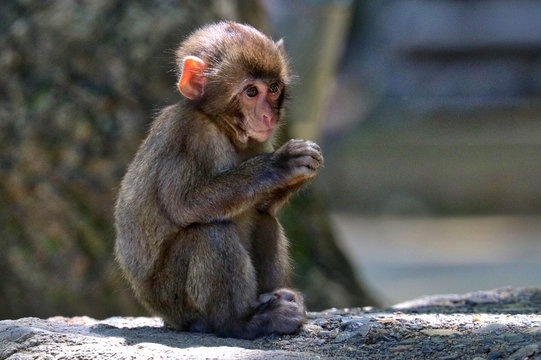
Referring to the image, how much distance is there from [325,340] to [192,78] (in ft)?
6.17

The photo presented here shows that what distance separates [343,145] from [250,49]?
14.7 m

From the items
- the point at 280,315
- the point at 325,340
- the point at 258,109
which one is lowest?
the point at 325,340

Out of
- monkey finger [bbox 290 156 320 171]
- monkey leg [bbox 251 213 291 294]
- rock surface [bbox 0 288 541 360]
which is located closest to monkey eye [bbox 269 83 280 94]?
monkey finger [bbox 290 156 320 171]

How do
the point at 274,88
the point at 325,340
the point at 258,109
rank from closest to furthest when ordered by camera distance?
1. the point at 325,340
2. the point at 258,109
3. the point at 274,88

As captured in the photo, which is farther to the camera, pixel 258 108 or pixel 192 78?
pixel 192 78

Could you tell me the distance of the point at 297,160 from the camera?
5.52 m

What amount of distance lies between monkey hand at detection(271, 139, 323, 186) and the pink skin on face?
0.84ft

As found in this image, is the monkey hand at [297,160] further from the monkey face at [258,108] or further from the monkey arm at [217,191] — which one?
the monkey face at [258,108]

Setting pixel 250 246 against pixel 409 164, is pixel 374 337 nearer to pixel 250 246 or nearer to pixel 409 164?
pixel 250 246

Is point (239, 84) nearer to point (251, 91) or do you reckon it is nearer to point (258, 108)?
point (251, 91)

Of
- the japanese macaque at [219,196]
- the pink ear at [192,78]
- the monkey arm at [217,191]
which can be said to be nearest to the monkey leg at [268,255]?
the japanese macaque at [219,196]

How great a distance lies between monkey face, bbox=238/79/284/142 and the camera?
18.9 feet

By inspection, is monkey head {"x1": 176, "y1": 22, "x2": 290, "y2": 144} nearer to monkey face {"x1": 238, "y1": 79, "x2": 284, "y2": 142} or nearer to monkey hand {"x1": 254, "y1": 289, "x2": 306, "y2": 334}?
monkey face {"x1": 238, "y1": 79, "x2": 284, "y2": 142}

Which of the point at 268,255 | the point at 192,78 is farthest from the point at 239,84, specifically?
the point at 268,255
